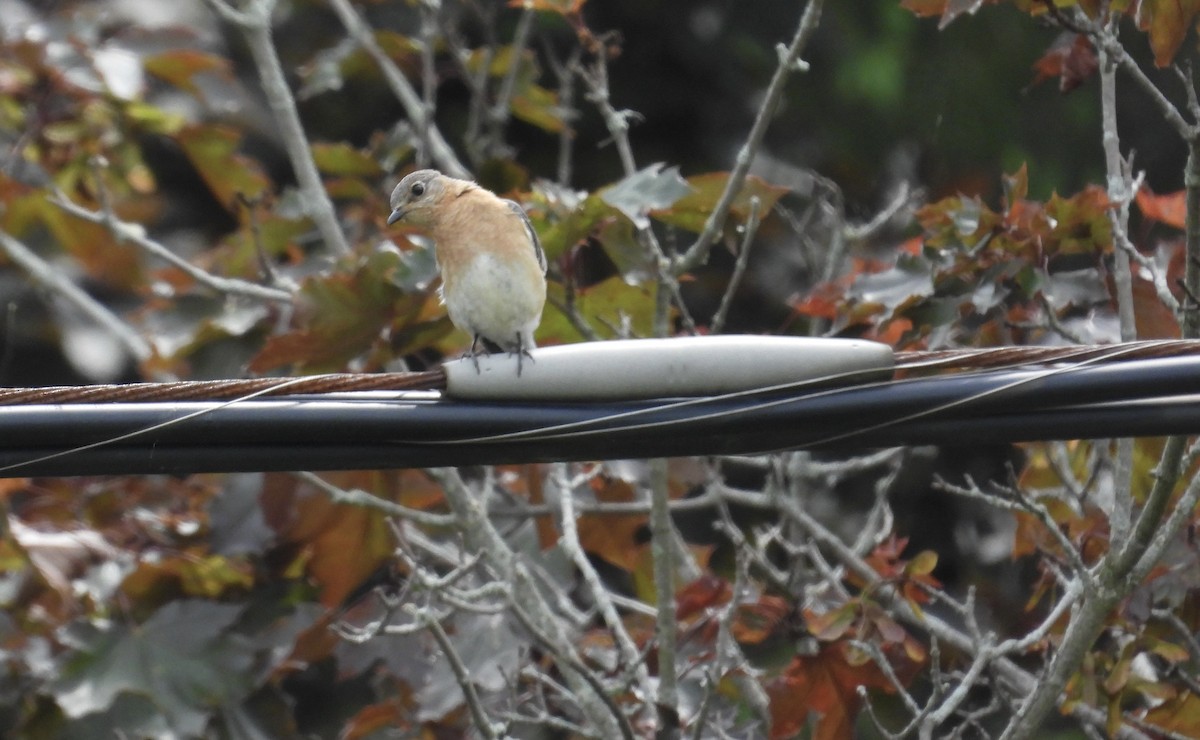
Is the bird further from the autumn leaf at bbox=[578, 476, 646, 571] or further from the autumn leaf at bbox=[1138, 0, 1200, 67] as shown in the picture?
the autumn leaf at bbox=[1138, 0, 1200, 67]

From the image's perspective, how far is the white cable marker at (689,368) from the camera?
221cm

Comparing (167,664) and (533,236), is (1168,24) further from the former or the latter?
(167,664)

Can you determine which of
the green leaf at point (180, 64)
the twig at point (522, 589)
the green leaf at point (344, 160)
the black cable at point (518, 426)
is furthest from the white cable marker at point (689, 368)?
A: the green leaf at point (180, 64)

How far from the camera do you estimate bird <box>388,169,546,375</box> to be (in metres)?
3.48

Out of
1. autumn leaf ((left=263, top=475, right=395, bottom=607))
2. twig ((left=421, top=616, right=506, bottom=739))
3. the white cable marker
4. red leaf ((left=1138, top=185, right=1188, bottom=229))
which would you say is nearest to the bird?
autumn leaf ((left=263, top=475, right=395, bottom=607))

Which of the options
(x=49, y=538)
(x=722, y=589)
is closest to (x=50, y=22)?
(x=49, y=538)

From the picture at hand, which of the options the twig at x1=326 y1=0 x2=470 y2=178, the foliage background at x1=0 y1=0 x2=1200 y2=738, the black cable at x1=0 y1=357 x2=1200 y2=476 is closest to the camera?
the black cable at x1=0 y1=357 x2=1200 y2=476

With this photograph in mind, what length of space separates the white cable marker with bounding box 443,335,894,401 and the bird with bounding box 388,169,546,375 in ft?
3.72

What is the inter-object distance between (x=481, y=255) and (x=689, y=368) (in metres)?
1.43

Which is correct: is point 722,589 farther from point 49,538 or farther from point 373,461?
point 49,538

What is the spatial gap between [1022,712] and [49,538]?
98.6 inches

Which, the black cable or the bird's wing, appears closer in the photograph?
the black cable

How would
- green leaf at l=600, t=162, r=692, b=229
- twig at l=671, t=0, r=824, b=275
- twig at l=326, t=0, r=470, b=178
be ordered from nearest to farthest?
twig at l=671, t=0, r=824, b=275
green leaf at l=600, t=162, r=692, b=229
twig at l=326, t=0, r=470, b=178

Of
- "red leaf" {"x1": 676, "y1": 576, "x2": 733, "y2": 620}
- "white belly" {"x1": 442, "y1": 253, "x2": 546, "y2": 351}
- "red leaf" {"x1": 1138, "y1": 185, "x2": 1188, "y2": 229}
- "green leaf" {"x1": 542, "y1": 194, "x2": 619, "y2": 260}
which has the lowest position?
"red leaf" {"x1": 676, "y1": 576, "x2": 733, "y2": 620}
